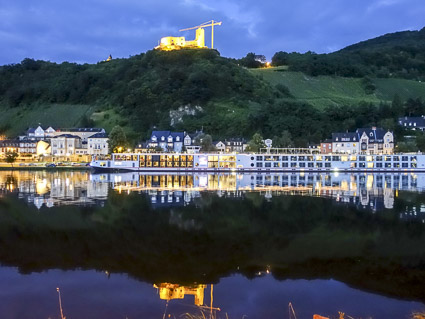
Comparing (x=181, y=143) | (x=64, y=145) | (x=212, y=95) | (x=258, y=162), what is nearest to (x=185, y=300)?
(x=258, y=162)

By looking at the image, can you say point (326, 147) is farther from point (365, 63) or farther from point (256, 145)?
point (365, 63)

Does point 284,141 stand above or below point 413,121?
below

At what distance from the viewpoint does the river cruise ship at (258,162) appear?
64.2m

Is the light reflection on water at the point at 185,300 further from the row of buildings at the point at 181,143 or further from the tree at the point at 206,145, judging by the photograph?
the row of buildings at the point at 181,143

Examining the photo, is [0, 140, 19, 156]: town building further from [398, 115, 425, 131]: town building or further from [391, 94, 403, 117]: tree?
[391, 94, 403, 117]: tree

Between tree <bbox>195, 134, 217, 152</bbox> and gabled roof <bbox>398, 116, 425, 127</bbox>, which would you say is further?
gabled roof <bbox>398, 116, 425, 127</bbox>

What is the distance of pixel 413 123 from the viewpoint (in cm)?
9694

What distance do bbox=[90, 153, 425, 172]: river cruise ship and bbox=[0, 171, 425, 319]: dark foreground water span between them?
126 feet

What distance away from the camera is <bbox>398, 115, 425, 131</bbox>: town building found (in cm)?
9606

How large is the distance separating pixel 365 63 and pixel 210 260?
16318 centimetres

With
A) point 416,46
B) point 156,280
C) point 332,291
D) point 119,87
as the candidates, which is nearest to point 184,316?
point 156,280

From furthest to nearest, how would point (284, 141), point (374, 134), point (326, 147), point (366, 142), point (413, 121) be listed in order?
1. point (413, 121)
2. point (326, 147)
3. point (284, 141)
4. point (374, 134)
5. point (366, 142)

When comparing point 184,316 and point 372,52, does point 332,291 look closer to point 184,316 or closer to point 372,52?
point 184,316

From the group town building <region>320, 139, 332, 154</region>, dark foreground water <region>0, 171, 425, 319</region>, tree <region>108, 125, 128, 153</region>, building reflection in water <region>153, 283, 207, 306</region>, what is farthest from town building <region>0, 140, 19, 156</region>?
building reflection in water <region>153, 283, 207, 306</region>
